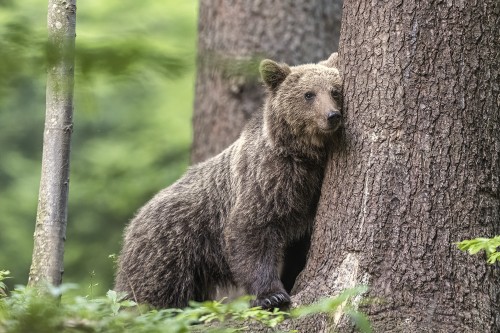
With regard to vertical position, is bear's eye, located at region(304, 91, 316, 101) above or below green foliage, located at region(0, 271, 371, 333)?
above

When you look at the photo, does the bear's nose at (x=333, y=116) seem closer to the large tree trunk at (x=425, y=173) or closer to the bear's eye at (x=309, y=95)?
the large tree trunk at (x=425, y=173)

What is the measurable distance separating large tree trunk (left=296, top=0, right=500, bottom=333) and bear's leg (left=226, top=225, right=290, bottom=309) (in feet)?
2.71

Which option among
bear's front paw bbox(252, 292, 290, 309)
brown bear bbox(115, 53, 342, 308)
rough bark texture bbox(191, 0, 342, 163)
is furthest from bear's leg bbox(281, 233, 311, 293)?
rough bark texture bbox(191, 0, 342, 163)

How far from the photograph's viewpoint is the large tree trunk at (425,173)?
500cm

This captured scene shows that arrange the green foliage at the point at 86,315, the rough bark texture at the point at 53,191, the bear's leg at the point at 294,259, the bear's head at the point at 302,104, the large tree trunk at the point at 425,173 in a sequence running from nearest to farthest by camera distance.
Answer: the green foliage at the point at 86,315
the large tree trunk at the point at 425,173
the rough bark texture at the point at 53,191
the bear's head at the point at 302,104
the bear's leg at the point at 294,259

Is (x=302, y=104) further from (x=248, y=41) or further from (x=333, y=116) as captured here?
(x=248, y=41)

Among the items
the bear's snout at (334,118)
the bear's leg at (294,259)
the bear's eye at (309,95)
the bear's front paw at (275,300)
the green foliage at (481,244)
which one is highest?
the bear's eye at (309,95)

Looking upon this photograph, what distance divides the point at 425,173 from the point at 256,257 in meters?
1.73

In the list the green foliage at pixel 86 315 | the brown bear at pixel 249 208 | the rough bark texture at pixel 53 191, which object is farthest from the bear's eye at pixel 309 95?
the green foliage at pixel 86 315

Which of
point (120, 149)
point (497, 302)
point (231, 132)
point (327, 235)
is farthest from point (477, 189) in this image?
point (120, 149)

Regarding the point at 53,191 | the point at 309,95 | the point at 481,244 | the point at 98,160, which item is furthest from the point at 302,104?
the point at 98,160

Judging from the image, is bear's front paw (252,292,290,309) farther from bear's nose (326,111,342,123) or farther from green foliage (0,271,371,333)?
green foliage (0,271,371,333)

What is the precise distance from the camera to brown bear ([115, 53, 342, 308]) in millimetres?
6082

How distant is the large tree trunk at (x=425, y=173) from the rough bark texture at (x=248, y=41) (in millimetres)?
4602
